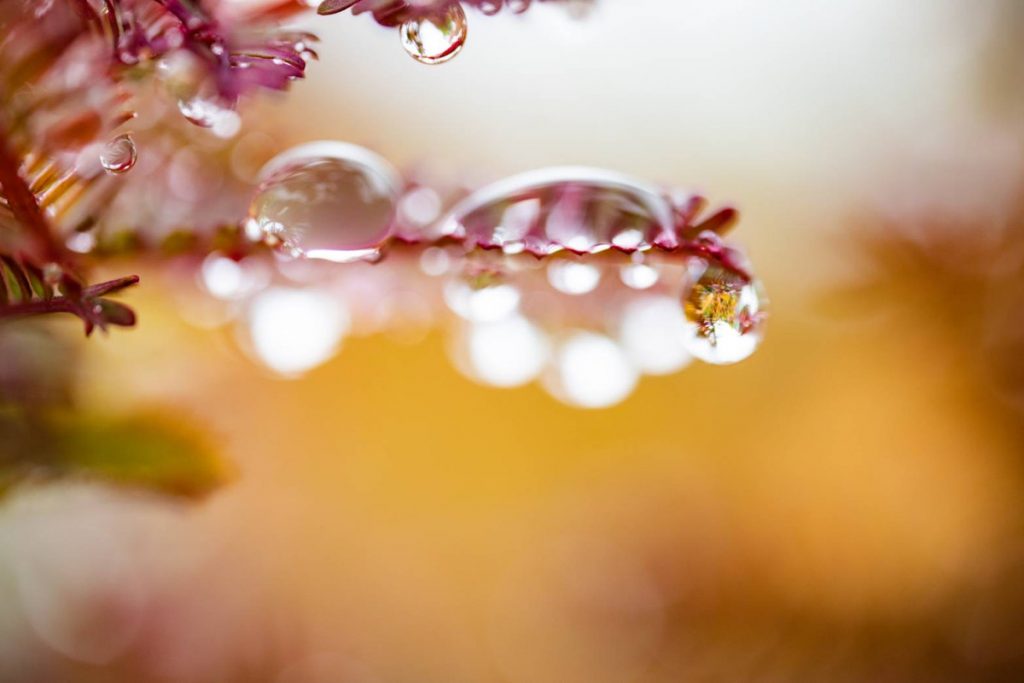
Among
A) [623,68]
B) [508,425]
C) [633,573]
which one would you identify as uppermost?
[623,68]

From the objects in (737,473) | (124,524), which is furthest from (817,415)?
(124,524)

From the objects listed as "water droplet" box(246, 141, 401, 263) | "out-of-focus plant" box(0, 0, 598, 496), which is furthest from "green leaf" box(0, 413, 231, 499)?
"water droplet" box(246, 141, 401, 263)

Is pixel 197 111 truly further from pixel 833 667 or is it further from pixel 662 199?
pixel 833 667

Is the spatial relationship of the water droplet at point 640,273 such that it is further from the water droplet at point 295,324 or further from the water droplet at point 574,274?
the water droplet at point 295,324

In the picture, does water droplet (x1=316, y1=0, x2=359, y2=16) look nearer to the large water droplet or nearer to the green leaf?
the large water droplet

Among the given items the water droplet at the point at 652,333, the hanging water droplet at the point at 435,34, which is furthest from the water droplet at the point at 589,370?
the hanging water droplet at the point at 435,34

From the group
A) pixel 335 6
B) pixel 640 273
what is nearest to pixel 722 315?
pixel 640 273
